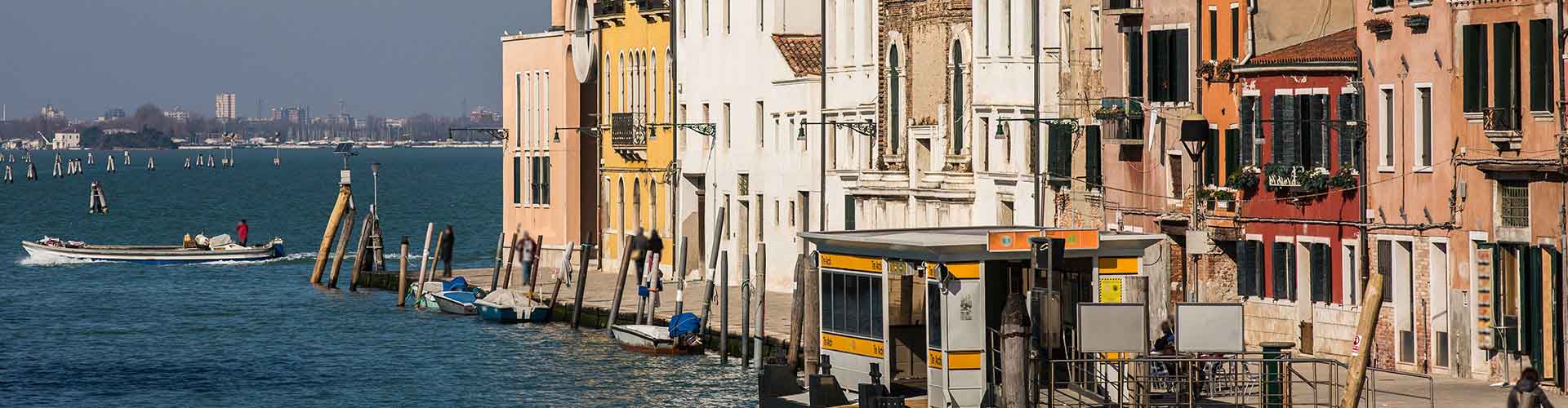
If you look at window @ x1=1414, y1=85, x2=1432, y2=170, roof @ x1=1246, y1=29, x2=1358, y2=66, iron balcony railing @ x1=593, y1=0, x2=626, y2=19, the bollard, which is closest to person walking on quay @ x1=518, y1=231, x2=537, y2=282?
iron balcony railing @ x1=593, y1=0, x2=626, y2=19

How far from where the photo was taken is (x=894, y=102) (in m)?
56.4

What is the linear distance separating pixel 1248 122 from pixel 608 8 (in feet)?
107

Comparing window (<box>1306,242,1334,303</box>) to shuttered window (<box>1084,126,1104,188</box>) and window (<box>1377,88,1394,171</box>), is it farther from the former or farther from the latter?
shuttered window (<box>1084,126,1104,188</box>)

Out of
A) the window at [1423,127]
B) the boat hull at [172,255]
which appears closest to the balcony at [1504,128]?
the window at [1423,127]

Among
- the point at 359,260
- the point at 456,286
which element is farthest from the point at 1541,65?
the point at 359,260

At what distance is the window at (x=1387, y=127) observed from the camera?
39.2 meters

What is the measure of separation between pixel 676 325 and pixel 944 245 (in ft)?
71.4

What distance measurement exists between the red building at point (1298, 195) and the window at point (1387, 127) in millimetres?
698

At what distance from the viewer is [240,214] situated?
6225 inches

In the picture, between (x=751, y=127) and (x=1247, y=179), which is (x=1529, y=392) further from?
(x=751, y=127)

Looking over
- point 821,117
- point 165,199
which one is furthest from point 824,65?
point 165,199

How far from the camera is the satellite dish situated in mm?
Answer: 74688

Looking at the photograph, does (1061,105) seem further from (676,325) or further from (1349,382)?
(1349,382)

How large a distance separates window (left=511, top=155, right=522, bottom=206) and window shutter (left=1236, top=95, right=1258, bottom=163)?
3886 centimetres
